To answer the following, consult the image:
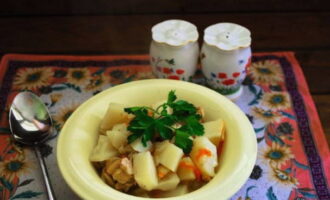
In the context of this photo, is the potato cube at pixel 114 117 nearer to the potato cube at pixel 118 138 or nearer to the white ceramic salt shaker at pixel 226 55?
the potato cube at pixel 118 138

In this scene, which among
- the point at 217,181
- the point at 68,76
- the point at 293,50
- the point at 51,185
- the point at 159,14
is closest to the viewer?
the point at 217,181

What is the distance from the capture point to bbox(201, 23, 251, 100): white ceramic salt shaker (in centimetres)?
105

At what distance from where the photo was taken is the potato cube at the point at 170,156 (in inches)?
30.3

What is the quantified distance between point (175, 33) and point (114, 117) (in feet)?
1.00

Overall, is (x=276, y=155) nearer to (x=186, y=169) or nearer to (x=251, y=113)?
(x=251, y=113)

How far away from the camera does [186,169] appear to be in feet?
2.60

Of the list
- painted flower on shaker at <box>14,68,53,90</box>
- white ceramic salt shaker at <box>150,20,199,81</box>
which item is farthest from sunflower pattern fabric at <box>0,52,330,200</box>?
white ceramic salt shaker at <box>150,20,199,81</box>

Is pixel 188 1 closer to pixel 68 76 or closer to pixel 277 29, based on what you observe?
pixel 277 29

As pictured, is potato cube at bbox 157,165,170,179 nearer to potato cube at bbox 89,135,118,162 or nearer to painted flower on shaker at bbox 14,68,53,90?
potato cube at bbox 89,135,118,162

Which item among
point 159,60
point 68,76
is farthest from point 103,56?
point 159,60

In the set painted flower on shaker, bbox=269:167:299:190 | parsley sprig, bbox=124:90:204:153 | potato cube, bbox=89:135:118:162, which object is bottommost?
painted flower on shaker, bbox=269:167:299:190

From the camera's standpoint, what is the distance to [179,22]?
111 cm

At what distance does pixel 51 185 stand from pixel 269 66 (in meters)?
0.68

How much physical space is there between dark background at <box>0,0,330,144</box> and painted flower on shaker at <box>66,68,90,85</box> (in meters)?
0.10
